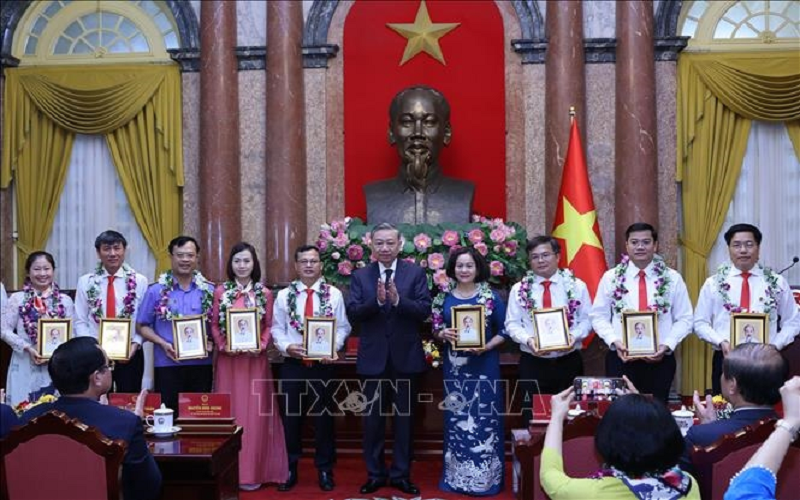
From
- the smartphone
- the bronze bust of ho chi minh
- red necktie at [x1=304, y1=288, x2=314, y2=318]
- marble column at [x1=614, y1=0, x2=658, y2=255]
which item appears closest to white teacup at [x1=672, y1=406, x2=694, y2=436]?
the smartphone

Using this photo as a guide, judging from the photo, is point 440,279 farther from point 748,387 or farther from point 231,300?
point 748,387

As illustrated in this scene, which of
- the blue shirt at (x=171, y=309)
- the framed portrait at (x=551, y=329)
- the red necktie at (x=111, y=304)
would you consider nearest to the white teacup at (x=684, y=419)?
the framed portrait at (x=551, y=329)

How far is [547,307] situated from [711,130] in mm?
3397

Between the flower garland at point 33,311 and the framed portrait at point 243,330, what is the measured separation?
4.14ft

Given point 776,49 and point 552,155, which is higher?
point 776,49

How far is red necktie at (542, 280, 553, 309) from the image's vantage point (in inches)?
222

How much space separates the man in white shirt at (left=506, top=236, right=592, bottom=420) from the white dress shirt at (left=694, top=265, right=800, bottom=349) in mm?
700

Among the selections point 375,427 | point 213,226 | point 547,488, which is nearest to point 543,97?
point 213,226

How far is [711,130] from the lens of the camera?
8195mm

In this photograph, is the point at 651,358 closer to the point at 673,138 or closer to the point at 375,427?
the point at 375,427

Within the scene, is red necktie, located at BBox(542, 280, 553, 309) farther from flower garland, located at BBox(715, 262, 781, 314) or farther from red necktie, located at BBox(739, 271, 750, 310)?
red necktie, located at BBox(739, 271, 750, 310)

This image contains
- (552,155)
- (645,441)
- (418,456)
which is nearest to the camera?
(645,441)

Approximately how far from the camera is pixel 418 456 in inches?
254

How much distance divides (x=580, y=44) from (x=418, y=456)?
3765mm
